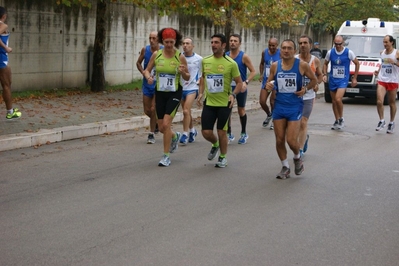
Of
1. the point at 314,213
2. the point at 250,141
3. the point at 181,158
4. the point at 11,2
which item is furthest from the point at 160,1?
A: the point at 314,213

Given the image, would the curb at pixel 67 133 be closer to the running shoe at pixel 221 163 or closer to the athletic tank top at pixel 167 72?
the athletic tank top at pixel 167 72

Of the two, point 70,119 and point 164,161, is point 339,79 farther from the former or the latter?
point 164,161

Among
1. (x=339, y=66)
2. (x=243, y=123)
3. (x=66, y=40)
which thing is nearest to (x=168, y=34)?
(x=243, y=123)

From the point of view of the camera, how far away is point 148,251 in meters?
6.27

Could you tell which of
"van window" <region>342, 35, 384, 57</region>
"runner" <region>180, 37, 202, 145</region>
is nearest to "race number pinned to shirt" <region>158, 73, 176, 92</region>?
"runner" <region>180, 37, 202, 145</region>

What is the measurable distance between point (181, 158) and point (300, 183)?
2.31 metres

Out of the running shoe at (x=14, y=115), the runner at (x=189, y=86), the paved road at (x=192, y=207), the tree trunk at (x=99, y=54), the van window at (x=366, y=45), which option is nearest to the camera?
the paved road at (x=192, y=207)

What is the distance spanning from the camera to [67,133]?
12.9 metres

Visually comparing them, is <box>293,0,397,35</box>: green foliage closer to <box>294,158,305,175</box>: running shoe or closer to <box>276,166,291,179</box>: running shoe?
<box>294,158,305,175</box>: running shoe

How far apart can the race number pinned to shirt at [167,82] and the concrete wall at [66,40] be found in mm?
8033

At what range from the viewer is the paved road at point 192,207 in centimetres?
630

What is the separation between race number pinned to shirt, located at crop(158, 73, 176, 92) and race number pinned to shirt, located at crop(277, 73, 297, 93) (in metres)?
1.77

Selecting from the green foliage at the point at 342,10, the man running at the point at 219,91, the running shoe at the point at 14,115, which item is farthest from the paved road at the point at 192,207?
the green foliage at the point at 342,10

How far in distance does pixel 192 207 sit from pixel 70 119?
6872mm
